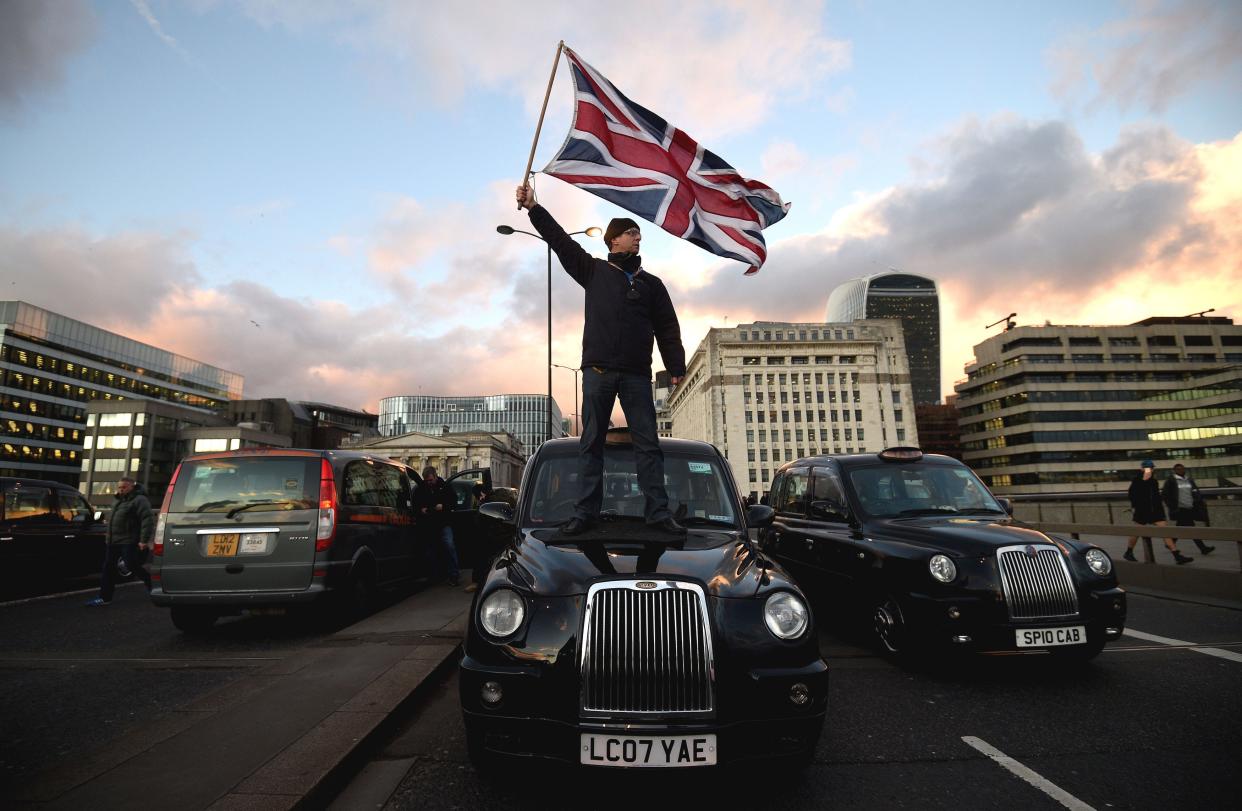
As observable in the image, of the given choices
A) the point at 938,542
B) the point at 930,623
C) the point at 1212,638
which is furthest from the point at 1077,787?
the point at 1212,638

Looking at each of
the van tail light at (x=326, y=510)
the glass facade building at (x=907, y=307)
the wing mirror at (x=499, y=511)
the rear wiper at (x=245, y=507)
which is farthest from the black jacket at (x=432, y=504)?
the glass facade building at (x=907, y=307)

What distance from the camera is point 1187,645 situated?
5457 millimetres

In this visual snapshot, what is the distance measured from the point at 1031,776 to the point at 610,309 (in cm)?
334

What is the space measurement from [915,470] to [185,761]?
6.13 metres

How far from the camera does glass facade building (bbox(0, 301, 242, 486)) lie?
7412 cm

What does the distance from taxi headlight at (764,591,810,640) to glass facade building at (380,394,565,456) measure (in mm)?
139267

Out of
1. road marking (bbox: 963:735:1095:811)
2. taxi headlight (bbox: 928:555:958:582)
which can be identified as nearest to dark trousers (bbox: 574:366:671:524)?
road marking (bbox: 963:735:1095:811)

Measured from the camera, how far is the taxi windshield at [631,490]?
3949 mm

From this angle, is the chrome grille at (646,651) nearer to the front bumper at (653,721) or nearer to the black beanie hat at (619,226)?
the front bumper at (653,721)

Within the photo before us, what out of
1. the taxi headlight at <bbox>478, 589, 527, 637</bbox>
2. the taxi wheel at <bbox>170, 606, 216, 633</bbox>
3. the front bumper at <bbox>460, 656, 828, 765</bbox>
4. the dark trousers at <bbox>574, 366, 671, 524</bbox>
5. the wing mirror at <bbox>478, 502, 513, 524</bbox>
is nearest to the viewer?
the front bumper at <bbox>460, 656, 828, 765</bbox>

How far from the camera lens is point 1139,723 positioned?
359 cm

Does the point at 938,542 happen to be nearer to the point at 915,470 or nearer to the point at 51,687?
the point at 915,470

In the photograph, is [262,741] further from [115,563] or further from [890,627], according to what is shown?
[115,563]

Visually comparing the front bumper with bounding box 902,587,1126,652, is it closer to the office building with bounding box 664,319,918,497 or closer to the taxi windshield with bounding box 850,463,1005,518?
the taxi windshield with bounding box 850,463,1005,518
